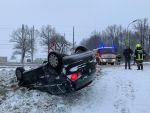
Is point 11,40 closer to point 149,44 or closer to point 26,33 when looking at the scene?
point 26,33

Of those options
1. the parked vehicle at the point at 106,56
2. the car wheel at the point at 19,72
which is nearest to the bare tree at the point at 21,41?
the parked vehicle at the point at 106,56

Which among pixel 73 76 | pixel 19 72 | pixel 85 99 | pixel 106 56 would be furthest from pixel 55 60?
pixel 106 56

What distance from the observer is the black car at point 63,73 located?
15.9 metres

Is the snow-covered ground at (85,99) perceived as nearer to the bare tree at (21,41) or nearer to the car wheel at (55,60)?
the car wheel at (55,60)

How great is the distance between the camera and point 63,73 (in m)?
15.9

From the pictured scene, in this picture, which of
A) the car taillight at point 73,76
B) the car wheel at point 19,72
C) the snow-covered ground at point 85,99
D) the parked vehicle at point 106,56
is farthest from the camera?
the parked vehicle at point 106,56

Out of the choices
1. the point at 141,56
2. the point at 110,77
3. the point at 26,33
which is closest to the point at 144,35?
the point at 26,33

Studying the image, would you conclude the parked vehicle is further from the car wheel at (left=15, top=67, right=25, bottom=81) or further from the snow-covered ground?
the car wheel at (left=15, top=67, right=25, bottom=81)

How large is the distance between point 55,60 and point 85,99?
1.80 m

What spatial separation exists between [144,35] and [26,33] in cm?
2994

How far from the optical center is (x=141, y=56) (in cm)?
2895

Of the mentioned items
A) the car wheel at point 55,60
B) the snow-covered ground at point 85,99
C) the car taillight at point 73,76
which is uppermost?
the car wheel at point 55,60

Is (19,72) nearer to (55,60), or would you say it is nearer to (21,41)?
(55,60)

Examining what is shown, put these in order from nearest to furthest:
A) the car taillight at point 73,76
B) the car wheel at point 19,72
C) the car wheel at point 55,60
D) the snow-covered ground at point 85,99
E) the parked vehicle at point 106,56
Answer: the snow-covered ground at point 85,99, the car taillight at point 73,76, the car wheel at point 55,60, the car wheel at point 19,72, the parked vehicle at point 106,56
